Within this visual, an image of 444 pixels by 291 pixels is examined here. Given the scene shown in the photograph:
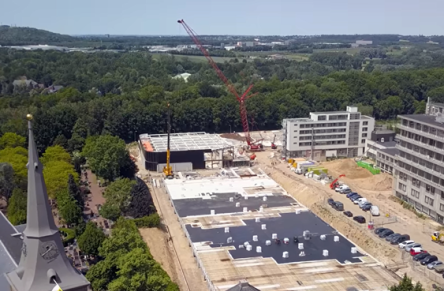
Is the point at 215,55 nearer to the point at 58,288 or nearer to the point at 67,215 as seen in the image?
the point at 67,215

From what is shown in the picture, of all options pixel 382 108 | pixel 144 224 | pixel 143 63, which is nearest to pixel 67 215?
pixel 144 224

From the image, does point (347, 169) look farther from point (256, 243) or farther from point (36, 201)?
point (36, 201)

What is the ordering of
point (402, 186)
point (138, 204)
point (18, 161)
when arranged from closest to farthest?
1. point (138, 204)
2. point (402, 186)
3. point (18, 161)

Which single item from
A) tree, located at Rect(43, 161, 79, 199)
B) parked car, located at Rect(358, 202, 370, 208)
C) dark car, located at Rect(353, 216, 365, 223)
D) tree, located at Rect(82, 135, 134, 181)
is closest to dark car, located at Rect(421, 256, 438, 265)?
dark car, located at Rect(353, 216, 365, 223)

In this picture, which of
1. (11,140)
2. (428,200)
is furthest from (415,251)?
(11,140)

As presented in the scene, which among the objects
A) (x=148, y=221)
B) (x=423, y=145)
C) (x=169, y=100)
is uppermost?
(x=423, y=145)

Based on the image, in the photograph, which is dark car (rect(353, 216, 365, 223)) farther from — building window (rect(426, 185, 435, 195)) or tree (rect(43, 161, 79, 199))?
tree (rect(43, 161, 79, 199))
